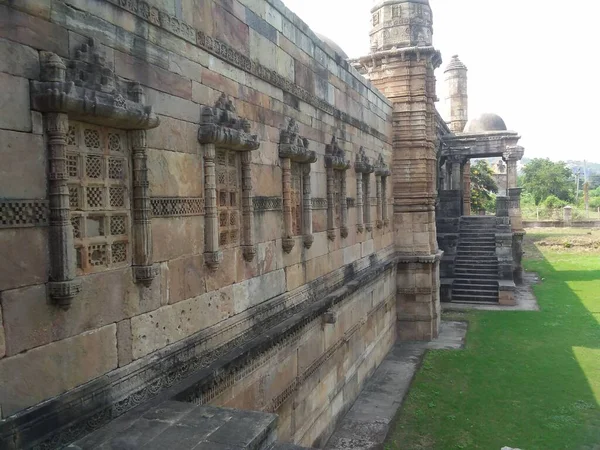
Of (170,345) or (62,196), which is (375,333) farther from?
(62,196)

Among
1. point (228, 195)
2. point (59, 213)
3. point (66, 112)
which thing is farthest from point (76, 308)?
point (228, 195)

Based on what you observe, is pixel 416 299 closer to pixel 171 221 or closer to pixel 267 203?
pixel 267 203

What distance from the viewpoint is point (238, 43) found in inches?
210

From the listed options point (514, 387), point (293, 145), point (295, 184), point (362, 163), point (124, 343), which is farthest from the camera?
point (362, 163)

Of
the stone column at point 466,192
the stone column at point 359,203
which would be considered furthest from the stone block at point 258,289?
the stone column at point 466,192

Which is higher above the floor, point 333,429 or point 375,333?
point 375,333

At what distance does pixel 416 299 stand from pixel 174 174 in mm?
9676

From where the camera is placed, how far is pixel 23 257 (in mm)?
2990

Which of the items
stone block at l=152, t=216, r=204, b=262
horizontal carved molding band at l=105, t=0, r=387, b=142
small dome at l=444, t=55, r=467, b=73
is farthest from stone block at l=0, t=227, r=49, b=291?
small dome at l=444, t=55, r=467, b=73

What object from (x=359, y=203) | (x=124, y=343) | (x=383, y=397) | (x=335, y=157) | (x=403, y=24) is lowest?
(x=383, y=397)

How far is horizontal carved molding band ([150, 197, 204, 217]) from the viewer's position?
4123 millimetres

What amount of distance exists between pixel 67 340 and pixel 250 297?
2.48m

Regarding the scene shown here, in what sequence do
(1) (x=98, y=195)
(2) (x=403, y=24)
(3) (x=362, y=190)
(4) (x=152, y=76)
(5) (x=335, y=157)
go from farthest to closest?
(2) (x=403, y=24) → (3) (x=362, y=190) → (5) (x=335, y=157) → (4) (x=152, y=76) → (1) (x=98, y=195)

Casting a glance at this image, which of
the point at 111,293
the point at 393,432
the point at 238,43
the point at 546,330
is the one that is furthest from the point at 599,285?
the point at 111,293
